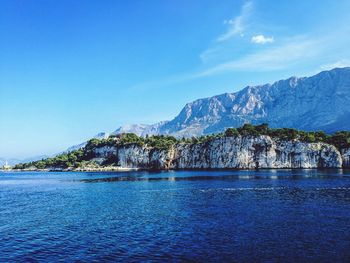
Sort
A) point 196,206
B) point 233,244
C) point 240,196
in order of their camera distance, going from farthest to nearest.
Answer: point 240,196, point 196,206, point 233,244

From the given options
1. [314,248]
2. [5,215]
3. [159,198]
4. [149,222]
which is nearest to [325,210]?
[314,248]

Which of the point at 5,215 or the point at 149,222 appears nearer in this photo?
the point at 149,222

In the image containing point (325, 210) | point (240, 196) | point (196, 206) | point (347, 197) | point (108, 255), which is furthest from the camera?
point (240, 196)

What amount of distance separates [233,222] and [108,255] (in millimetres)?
21008

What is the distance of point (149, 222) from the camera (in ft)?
170

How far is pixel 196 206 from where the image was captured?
66.2 m

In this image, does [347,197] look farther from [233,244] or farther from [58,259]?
[58,259]

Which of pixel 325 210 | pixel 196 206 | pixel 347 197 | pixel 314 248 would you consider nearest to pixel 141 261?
pixel 314 248

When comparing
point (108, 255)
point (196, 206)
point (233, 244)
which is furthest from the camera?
point (196, 206)

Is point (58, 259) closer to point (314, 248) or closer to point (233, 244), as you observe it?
point (233, 244)

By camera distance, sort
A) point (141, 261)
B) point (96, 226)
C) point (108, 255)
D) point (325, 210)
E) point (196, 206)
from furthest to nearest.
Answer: point (196, 206)
point (325, 210)
point (96, 226)
point (108, 255)
point (141, 261)

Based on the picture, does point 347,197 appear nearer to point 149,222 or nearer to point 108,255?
point 149,222

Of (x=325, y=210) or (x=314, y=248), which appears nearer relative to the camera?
(x=314, y=248)

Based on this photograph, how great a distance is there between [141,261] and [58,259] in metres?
8.30
